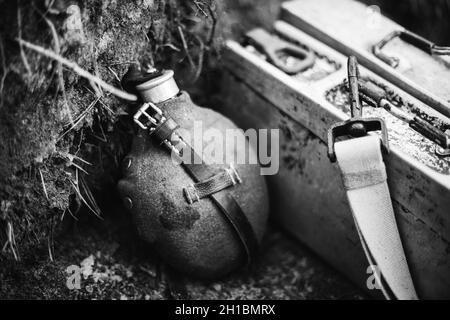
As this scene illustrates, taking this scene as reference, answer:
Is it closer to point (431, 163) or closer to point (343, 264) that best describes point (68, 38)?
point (431, 163)

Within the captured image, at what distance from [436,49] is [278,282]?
1.55 meters

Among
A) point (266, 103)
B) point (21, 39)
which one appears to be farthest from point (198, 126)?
point (21, 39)

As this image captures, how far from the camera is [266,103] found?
91.0 inches

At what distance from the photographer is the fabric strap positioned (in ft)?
5.69

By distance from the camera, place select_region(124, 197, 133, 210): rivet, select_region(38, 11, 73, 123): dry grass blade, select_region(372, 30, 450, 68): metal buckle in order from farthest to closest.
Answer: select_region(372, 30, 450, 68): metal buckle → select_region(124, 197, 133, 210): rivet → select_region(38, 11, 73, 123): dry grass blade

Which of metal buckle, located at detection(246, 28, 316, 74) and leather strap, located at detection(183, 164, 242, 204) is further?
metal buckle, located at detection(246, 28, 316, 74)

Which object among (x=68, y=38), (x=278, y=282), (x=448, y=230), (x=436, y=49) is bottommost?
(x=278, y=282)

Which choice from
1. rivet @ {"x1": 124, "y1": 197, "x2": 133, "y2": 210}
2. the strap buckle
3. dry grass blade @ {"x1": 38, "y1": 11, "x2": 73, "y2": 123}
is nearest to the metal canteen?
rivet @ {"x1": 124, "y1": 197, "x2": 133, "y2": 210}

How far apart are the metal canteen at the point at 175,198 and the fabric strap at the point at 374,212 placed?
51cm

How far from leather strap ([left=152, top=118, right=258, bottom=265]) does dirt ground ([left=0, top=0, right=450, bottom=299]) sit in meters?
0.29

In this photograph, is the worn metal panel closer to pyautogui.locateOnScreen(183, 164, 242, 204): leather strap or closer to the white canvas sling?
the white canvas sling

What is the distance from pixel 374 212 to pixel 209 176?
0.76 m

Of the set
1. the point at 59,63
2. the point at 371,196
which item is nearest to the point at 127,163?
the point at 59,63

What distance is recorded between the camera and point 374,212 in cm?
181
